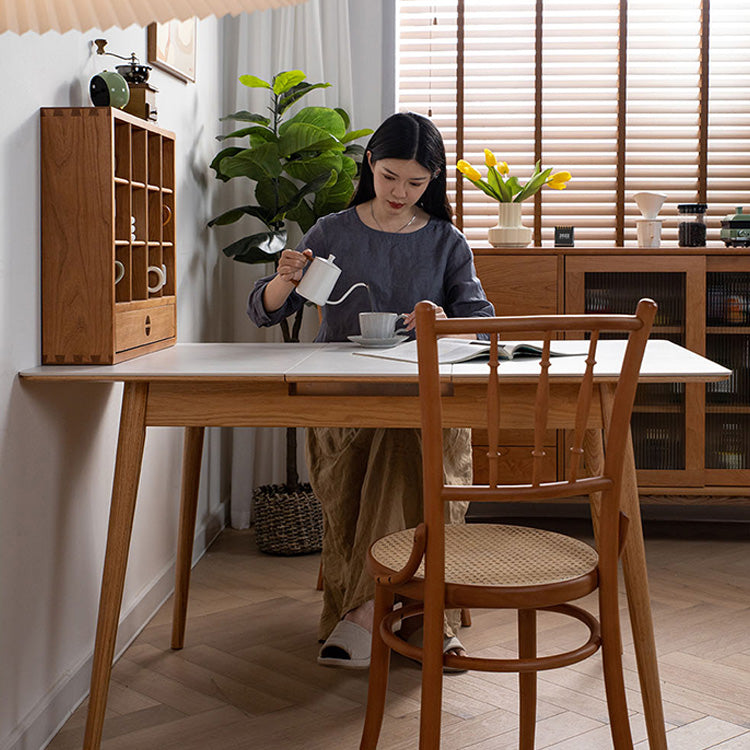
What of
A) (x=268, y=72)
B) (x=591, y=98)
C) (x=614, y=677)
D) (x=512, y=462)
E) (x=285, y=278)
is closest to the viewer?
(x=614, y=677)

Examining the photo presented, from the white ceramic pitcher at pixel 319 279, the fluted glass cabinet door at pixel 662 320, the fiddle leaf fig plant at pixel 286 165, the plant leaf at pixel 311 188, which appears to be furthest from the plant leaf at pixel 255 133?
the white ceramic pitcher at pixel 319 279

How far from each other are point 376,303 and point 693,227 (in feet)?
5.35

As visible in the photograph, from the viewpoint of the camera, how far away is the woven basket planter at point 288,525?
3475 millimetres

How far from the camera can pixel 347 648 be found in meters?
2.45

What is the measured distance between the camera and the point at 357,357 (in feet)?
7.08

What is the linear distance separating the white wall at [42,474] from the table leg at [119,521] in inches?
6.6

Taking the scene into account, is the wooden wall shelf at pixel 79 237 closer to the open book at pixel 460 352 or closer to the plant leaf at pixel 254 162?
the open book at pixel 460 352

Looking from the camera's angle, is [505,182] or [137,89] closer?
[137,89]

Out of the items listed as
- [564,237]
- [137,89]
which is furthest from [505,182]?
[137,89]

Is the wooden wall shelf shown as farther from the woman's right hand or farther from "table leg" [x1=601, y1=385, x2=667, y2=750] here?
"table leg" [x1=601, y1=385, x2=667, y2=750]

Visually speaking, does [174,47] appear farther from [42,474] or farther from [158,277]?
[42,474]

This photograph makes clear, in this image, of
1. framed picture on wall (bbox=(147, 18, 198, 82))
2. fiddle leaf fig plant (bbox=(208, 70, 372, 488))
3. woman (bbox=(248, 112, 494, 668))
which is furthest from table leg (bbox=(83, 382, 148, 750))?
fiddle leaf fig plant (bbox=(208, 70, 372, 488))

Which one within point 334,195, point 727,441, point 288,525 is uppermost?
point 334,195

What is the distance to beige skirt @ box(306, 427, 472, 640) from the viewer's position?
2.48m
